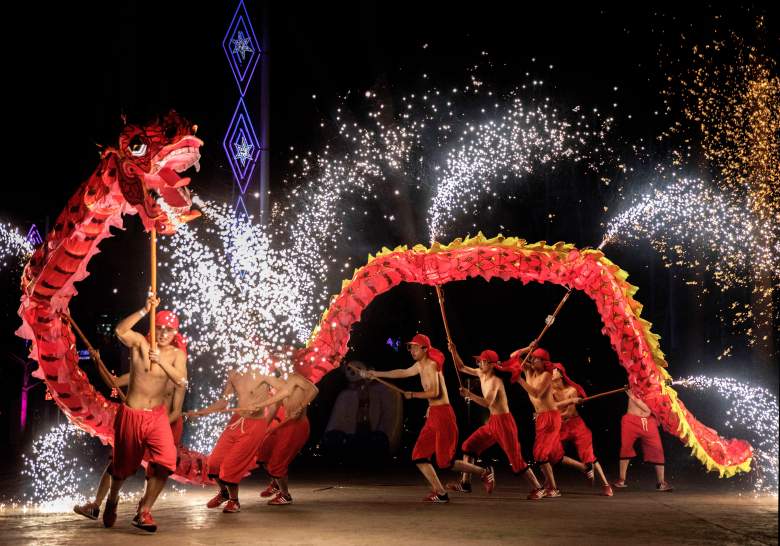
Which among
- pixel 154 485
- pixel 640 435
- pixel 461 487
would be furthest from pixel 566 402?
pixel 154 485

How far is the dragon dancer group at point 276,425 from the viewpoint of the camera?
837 cm

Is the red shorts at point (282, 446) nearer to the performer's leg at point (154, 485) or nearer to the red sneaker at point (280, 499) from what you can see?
the red sneaker at point (280, 499)

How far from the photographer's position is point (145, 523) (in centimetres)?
794

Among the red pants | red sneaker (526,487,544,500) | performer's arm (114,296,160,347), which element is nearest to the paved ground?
red sneaker (526,487,544,500)

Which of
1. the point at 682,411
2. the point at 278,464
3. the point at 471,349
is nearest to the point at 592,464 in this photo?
the point at 682,411

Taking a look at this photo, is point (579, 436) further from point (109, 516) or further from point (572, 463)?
point (109, 516)

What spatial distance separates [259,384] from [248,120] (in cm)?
1255

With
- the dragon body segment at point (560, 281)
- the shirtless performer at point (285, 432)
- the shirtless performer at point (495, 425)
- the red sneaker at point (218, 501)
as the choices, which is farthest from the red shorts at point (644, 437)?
the red sneaker at point (218, 501)

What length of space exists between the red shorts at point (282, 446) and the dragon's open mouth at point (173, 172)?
10.6ft

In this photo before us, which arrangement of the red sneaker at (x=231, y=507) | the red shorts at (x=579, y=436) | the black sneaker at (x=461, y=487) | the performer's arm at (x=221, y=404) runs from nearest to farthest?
the red sneaker at (x=231, y=507)
the performer's arm at (x=221, y=404)
the black sneaker at (x=461, y=487)
the red shorts at (x=579, y=436)

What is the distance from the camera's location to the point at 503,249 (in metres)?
11.7

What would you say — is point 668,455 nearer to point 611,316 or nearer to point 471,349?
point 471,349

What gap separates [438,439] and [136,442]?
3.94 m

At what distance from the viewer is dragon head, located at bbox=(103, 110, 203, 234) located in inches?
329
